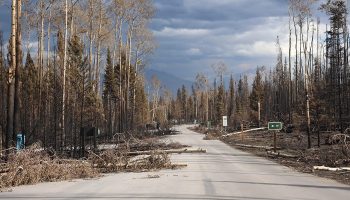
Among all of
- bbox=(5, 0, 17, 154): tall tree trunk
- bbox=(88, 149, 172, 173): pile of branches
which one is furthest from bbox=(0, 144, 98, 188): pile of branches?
bbox=(5, 0, 17, 154): tall tree trunk

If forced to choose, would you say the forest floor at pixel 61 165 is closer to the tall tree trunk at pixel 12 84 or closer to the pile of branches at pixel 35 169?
the pile of branches at pixel 35 169

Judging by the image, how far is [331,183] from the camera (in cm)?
1421

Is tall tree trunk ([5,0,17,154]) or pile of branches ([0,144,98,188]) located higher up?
tall tree trunk ([5,0,17,154])

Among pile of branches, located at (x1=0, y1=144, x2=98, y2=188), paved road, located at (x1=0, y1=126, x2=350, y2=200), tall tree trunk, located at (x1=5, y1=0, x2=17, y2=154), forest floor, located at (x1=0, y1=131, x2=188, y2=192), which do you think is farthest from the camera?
tall tree trunk, located at (x1=5, y1=0, x2=17, y2=154)

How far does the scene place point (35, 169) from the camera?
14.6 metres

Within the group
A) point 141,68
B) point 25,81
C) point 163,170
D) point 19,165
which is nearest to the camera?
point 19,165

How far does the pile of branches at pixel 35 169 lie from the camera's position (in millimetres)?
13961

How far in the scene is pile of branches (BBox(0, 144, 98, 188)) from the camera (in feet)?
45.8

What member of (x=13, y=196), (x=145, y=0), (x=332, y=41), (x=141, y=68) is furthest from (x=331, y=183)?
(x=141, y=68)

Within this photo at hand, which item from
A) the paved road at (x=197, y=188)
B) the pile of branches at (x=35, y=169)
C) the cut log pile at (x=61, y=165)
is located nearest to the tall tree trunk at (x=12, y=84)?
the cut log pile at (x=61, y=165)

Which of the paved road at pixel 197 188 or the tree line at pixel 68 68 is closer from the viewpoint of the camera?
the paved road at pixel 197 188

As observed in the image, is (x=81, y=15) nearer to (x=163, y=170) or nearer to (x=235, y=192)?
(x=163, y=170)

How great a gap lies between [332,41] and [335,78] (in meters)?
5.18

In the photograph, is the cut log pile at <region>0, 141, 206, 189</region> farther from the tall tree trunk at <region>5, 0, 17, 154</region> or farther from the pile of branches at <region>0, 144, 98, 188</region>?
the tall tree trunk at <region>5, 0, 17, 154</region>
